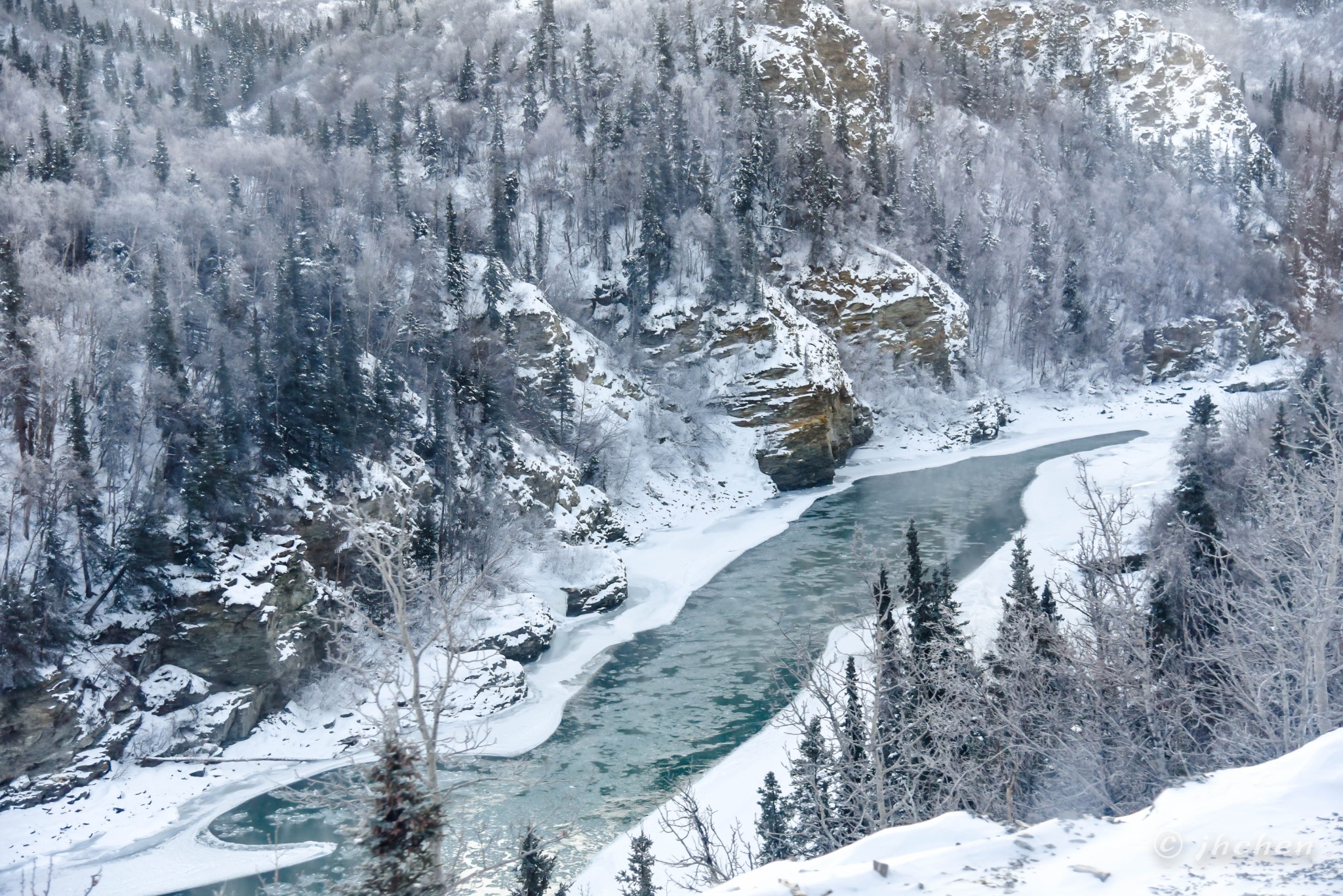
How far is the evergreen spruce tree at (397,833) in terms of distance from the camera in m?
6.88

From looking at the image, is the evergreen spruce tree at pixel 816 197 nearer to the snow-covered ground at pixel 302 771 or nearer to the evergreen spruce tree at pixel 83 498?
the snow-covered ground at pixel 302 771

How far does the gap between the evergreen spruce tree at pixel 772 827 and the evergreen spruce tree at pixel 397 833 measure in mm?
8046

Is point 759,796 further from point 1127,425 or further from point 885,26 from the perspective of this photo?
point 885,26

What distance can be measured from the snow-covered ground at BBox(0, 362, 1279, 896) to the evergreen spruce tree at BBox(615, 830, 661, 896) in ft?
3.13

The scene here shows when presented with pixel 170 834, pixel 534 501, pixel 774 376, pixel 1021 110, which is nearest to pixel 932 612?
pixel 170 834

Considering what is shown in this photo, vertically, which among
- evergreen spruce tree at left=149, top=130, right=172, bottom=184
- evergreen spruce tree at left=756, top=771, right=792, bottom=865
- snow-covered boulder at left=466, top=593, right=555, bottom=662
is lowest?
snow-covered boulder at left=466, top=593, right=555, bottom=662

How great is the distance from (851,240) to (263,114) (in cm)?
5220

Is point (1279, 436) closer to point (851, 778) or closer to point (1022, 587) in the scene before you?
point (1022, 587)

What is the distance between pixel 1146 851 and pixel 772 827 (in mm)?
11406

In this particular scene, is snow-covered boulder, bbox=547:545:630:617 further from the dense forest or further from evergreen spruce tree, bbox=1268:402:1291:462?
evergreen spruce tree, bbox=1268:402:1291:462

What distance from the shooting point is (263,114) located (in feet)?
234

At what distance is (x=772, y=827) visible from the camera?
566 inches

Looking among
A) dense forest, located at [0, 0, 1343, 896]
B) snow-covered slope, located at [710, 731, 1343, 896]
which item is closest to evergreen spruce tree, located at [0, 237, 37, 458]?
dense forest, located at [0, 0, 1343, 896]

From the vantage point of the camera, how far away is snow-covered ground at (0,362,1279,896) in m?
17.1
